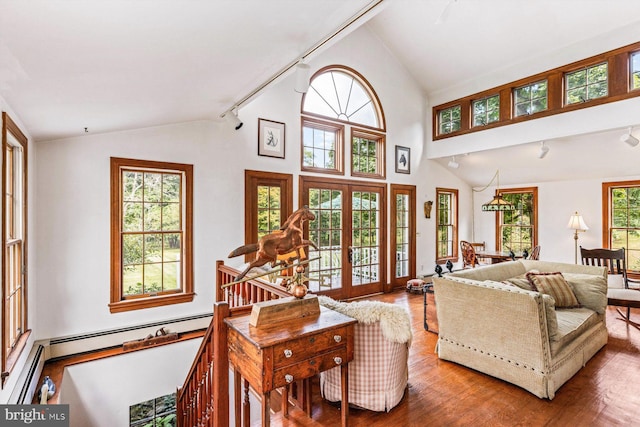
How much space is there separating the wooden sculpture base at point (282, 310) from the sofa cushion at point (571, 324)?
6.61 feet

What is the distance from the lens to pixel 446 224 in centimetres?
730

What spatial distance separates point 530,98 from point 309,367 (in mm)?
5787

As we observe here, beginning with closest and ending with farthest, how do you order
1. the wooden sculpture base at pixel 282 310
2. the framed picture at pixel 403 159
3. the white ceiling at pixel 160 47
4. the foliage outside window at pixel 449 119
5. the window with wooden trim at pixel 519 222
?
the white ceiling at pixel 160 47 < the wooden sculpture base at pixel 282 310 < the framed picture at pixel 403 159 < the foliage outside window at pixel 449 119 < the window with wooden trim at pixel 519 222

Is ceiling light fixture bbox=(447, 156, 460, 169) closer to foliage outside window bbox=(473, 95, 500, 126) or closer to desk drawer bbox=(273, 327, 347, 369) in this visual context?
foliage outside window bbox=(473, 95, 500, 126)

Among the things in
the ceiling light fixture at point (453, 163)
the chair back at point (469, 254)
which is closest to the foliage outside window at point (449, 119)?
the ceiling light fixture at point (453, 163)

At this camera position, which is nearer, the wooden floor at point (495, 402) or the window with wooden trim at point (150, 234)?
the wooden floor at point (495, 402)

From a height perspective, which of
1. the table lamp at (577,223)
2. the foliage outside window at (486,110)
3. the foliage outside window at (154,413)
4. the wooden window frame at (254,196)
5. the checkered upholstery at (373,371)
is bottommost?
the foliage outside window at (154,413)

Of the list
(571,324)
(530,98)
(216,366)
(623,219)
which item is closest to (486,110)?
(530,98)

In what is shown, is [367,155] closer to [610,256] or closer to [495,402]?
[610,256]

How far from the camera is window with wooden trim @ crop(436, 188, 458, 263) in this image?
7.09 metres

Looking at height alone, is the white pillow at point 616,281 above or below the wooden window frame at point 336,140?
below

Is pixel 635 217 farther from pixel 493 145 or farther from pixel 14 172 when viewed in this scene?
pixel 14 172

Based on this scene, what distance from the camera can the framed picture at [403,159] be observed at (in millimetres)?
6309

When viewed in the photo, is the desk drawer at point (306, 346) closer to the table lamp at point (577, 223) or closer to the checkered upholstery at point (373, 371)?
the checkered upholstery at point (373, 371)
